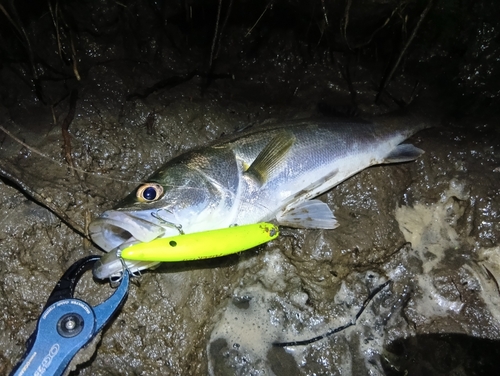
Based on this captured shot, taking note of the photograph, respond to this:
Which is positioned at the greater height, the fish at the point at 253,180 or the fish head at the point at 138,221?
the fish at the point at 253,180

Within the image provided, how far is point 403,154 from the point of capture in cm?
325

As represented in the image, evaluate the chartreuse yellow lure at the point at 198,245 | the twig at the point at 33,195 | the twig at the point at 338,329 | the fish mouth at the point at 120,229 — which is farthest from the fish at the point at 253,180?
the twig at the point at 338,329

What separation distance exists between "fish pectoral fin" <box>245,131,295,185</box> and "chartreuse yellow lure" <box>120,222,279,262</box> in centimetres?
46

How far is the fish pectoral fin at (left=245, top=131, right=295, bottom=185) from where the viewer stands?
8.92 feet

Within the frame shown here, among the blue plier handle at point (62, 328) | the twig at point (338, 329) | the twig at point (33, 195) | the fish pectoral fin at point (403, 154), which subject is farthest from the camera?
the fish pectoral fin at point (403, 154)

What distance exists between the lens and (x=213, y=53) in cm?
334

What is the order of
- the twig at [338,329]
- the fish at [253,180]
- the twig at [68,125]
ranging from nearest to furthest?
1. the fish at [253,180]
2. the twig at [338,329]
3. the twig at [68,125]

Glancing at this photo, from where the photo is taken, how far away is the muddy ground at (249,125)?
2564mm

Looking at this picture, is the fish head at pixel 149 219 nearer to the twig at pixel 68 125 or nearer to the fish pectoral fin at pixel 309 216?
the fish pectoral fin at pixel 309 216

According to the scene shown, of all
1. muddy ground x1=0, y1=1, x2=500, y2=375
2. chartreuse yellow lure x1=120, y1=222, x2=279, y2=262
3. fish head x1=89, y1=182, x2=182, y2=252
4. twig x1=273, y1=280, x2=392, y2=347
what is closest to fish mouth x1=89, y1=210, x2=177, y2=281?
fish head x1=89, y1=182, x2=182, y2=252

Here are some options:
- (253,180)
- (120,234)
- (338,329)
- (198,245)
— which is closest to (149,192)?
(120,234)

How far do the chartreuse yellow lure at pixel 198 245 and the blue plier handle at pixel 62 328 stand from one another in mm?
326

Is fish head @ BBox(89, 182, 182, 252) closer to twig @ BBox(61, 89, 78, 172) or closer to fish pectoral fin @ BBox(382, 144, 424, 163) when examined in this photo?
twig @ BBox(61, 89, 78, 172)

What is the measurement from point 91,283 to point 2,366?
659 mm
